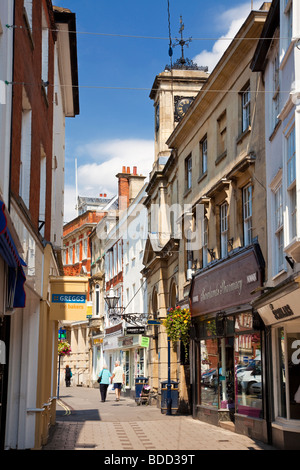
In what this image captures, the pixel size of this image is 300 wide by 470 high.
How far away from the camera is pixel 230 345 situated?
18109mm

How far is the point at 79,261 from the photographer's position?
59469mm

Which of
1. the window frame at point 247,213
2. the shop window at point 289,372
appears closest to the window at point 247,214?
the window frame at point 247,213

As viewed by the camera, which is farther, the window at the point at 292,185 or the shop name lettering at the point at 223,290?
the shop name lettering at the point at 223,290

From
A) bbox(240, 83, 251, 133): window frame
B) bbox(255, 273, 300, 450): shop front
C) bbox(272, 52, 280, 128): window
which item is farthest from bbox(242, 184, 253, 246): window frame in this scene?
bbox(255, 273, 300, 450): shop front

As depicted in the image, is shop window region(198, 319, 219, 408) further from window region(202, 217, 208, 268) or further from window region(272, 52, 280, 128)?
window region(272, 52, 280, 128)

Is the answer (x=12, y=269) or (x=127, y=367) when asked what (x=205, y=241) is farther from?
(x=127, y=367)

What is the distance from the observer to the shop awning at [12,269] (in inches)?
293

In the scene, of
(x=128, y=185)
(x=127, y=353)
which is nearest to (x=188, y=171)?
(x=127, y=353)

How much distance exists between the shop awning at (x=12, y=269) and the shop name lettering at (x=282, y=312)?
5.16 m

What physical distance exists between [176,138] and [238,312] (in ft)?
33.1

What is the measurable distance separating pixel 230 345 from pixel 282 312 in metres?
5.95

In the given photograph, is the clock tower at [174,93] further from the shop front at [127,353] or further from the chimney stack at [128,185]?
the chimney stack at [128,185]

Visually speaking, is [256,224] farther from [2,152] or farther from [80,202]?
[80,202]

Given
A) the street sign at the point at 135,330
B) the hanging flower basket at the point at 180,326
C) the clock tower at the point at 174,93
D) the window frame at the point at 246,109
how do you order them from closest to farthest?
the window frame at the point at 246,109
the hanging flower basket at the point at 180,326
the street sign at the point at 135,330
the clock tower at the point at 174,93
